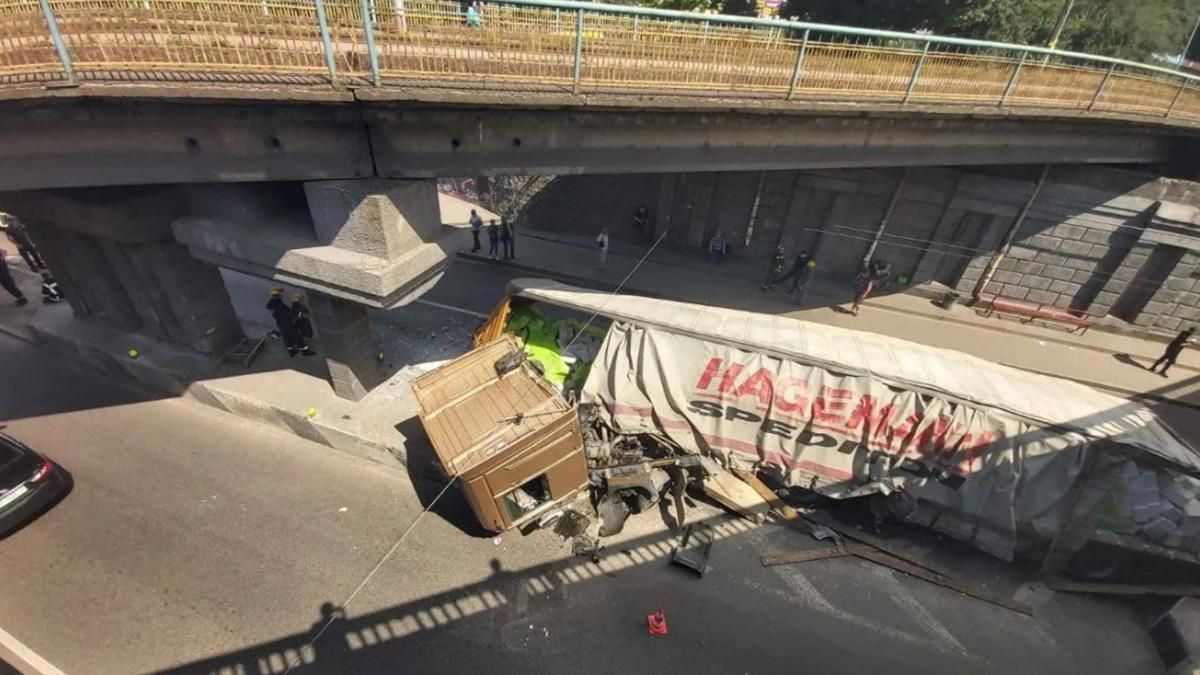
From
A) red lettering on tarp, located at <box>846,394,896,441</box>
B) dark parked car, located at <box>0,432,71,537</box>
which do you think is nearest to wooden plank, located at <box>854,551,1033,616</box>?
red lettering on tarp, located at <box>846,394,896,441</box>

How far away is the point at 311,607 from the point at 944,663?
8930 mm

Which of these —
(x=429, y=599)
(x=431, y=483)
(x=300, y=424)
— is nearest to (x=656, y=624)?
(x=429, y=599)

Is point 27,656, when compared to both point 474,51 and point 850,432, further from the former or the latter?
point 850,432

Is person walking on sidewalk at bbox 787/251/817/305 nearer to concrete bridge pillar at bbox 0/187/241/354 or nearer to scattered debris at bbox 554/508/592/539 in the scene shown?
scattered debris at bbox 554/508/592/539

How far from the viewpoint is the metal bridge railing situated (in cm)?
562

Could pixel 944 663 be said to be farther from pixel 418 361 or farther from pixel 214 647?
pixel 418 361

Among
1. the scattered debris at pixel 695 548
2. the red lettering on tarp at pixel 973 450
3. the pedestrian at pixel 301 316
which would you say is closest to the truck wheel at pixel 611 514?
the scattered debris at pixel 695 548

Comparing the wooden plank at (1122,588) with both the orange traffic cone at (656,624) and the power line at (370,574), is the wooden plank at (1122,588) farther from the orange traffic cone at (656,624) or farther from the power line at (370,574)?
the power line at (370,574)

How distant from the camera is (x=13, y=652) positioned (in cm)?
621

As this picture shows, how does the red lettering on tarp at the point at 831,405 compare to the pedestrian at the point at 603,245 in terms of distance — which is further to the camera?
the pedestrian at the point at 603,245

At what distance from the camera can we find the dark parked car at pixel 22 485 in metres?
7.55

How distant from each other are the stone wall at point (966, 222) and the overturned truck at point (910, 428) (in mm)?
9266

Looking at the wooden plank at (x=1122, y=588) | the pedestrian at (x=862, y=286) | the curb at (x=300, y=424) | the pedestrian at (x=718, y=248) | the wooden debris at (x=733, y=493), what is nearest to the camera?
the wooden plank at (x=1122, y=588)

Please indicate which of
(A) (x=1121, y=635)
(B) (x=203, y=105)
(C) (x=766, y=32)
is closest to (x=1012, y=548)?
(A) (x=1121, y=635)
